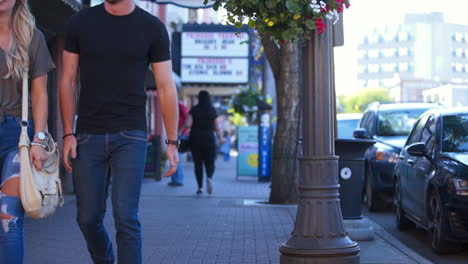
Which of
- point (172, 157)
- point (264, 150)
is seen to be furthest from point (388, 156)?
point (172, 157)

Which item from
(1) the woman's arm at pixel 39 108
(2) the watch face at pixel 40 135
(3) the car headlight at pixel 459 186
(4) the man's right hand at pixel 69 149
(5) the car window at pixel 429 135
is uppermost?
(1) the woman's arm at pixel 39 108

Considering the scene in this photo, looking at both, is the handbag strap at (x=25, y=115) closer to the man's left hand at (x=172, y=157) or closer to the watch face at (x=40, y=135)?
the watch face at (x=40, y=135)

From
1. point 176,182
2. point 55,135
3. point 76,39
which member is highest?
point 76,39

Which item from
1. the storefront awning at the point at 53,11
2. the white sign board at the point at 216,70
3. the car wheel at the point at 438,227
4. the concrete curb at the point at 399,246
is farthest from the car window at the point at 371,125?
the white sign board at the point at 216,70

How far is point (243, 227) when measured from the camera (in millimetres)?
9648

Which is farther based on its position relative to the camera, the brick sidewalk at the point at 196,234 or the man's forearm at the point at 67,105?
the brick sidewalk at the point at 196,234

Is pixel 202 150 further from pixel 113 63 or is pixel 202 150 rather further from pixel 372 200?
pixel 113 63

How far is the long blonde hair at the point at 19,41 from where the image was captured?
439 centimetres

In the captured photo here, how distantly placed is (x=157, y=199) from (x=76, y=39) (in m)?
8.93

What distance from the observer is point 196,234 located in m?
8.84

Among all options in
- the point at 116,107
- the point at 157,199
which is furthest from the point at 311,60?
the point at 157,199

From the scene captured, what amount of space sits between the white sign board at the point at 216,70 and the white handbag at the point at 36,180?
22292 mm

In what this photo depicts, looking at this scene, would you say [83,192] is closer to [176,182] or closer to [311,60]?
[311,60]

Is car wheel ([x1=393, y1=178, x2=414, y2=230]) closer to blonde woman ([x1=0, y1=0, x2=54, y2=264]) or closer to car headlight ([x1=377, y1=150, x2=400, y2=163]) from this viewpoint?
car headlight ([x1=377, y1=150, x2=400, y2=163])
